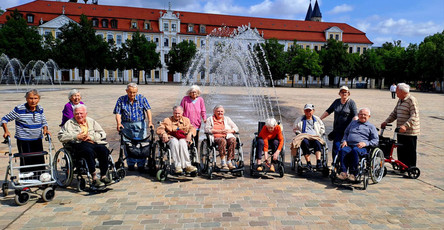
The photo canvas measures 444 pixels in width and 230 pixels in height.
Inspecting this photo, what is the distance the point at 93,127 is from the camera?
5.72m

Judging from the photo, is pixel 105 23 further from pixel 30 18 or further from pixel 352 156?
pixel 352 156

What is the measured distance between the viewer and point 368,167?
5902 mm

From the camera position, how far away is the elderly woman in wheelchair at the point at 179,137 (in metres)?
6.02

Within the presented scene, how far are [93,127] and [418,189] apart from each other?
559 cm

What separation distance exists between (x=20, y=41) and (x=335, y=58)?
5618 centimetres

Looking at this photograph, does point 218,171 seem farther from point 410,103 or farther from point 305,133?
point 410,103

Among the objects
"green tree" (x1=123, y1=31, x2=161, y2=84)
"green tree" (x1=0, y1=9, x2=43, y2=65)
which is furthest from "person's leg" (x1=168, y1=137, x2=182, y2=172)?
"green tree" (x1=123, y1=31, x2=161, y2=84)

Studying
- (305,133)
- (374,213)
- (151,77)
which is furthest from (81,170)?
(151,77)

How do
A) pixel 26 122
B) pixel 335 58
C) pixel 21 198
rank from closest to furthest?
pixel 21 198 → pixel 26 122 → pixel 335 58

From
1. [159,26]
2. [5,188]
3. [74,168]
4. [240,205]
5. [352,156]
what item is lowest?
[240,205]

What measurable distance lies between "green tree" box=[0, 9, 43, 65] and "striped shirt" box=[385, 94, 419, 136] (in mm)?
55523

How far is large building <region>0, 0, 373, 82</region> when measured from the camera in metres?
67.8

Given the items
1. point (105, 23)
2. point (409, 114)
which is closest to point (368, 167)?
point (409, 114)

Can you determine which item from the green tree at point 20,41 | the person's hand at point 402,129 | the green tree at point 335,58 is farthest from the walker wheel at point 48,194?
the green tree at point 335,58
